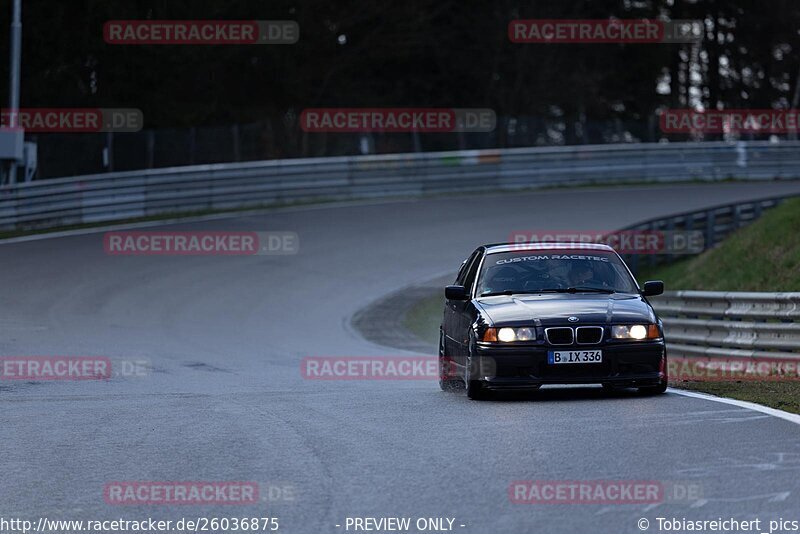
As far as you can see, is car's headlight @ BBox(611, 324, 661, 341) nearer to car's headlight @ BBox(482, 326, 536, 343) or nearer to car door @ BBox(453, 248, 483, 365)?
car's headlight @ BBox(482, 326, 536, 343)

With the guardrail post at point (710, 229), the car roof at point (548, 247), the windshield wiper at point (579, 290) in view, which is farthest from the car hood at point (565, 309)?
the guardrail post at point (710, 229)

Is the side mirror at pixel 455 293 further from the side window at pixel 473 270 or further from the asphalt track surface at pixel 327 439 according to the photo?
the asphalt track surface at pixel 327 439

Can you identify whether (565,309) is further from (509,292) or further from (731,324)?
(731,324)

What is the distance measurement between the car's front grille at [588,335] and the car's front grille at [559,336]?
5cm

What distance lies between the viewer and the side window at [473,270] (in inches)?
512

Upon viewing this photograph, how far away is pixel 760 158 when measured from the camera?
44.6 m

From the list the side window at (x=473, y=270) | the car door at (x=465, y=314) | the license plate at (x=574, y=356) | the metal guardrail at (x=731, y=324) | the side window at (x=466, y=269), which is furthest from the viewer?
the metal guardrail at (x=731, y=324)

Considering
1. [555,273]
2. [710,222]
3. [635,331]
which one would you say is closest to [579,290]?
[555,273]

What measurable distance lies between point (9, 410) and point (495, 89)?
148 feet

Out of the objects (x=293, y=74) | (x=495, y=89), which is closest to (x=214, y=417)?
(x=293, y=74)

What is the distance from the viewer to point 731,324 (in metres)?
16.9

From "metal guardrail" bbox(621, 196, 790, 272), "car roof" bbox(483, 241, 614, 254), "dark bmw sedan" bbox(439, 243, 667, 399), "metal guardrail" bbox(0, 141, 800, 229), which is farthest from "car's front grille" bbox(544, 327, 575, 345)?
"metal guardrail" bbox(0, 141, 800, 229)

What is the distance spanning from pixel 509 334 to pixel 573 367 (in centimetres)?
57

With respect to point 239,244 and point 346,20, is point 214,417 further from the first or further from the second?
point 346,20
